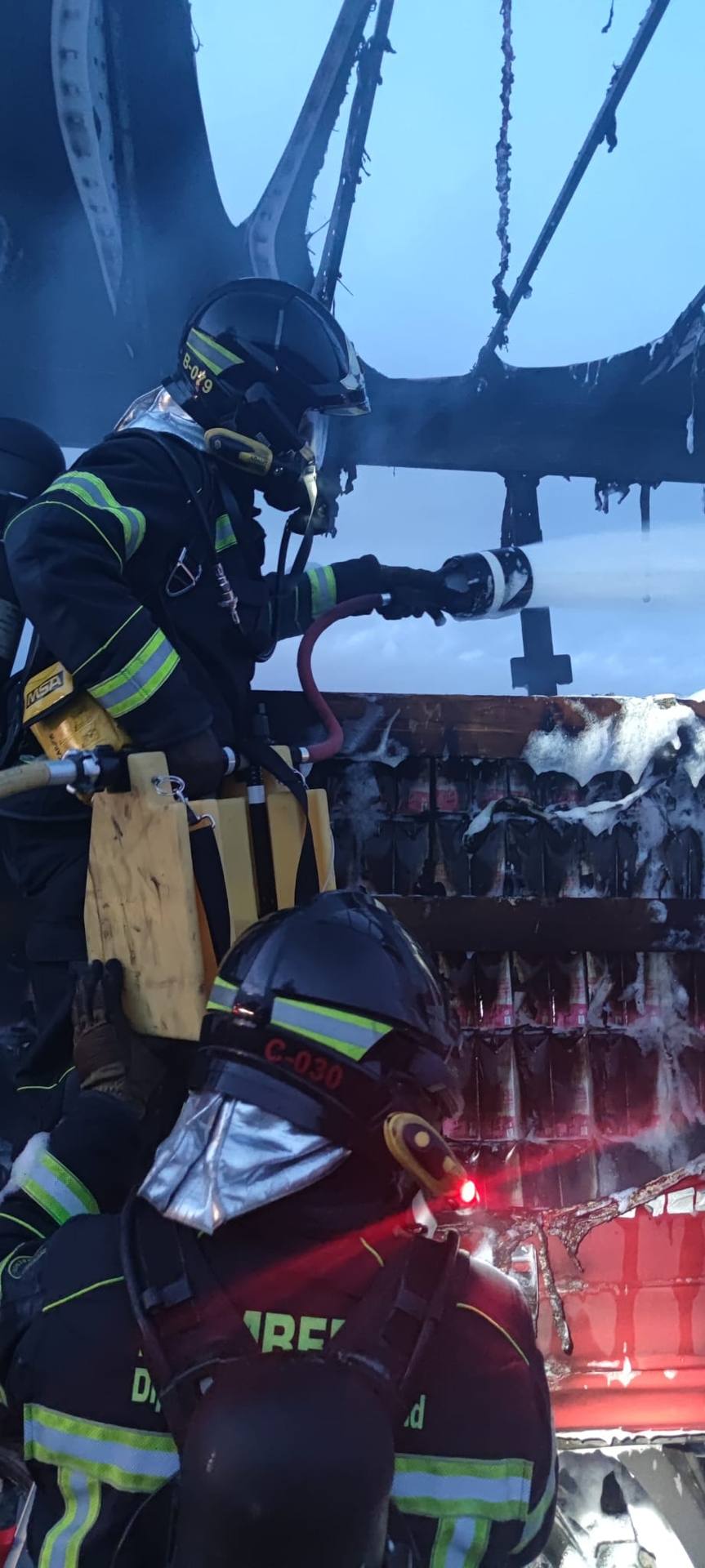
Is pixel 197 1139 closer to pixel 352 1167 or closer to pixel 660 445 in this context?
pixel 352 1167

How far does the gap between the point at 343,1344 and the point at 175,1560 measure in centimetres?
26

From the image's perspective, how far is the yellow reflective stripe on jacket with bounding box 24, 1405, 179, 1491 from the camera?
1.13m

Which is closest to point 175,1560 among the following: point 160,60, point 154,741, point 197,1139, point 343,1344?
point 343,1344

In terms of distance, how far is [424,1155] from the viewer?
1254 mm

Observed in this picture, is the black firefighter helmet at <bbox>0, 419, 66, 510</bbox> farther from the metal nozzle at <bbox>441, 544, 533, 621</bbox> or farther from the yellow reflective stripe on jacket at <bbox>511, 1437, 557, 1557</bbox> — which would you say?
the yellow reflective stripe on jacket at <bbox>511, 1437, 557, 1557</bbox>

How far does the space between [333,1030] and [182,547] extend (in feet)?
4.69

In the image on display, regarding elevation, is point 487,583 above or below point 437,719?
above

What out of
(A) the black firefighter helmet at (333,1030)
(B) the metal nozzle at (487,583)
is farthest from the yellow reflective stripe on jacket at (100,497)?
(B) the metal nozzle at (487,583)

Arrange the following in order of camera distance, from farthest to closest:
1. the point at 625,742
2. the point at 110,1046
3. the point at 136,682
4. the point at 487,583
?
the point at 487,583 < the point at 625,742 < the point at 136,682 < the point at 110,1046

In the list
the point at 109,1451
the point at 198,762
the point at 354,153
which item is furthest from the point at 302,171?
the point at 109,1451

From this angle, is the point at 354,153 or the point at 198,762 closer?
the point at 198,762

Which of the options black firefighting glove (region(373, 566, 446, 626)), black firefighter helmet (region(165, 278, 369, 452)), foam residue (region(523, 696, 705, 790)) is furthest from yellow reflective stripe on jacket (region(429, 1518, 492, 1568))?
black firefighting glove (region(373, 566, 446, 626))

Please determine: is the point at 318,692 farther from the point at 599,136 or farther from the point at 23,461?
the point at 599,136

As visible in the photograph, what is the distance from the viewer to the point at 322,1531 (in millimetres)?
948
